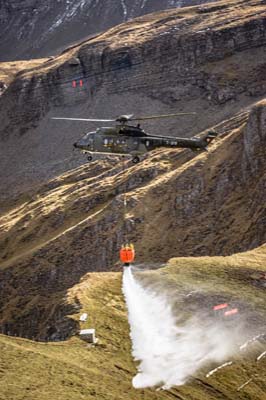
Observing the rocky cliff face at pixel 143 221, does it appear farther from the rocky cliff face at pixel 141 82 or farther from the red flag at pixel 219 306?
the rocky cliff face at pixel 141 82

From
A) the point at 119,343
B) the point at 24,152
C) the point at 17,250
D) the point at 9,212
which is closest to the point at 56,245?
the point at 17,250

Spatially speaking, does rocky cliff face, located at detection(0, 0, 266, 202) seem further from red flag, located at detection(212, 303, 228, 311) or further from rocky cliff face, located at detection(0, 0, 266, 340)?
red flag, located at detection(212, 303, 228, 311)

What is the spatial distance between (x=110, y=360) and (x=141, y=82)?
329 ft

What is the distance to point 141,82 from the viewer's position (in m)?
121

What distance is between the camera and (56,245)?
7338 centimetres

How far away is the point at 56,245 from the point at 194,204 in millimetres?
19664

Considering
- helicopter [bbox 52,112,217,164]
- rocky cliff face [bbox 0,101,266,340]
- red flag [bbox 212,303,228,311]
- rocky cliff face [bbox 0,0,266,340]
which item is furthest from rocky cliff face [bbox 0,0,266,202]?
red flag [bbox 212,303,228,311]

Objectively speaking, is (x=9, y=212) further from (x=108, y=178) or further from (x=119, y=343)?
(x=119, y=343)

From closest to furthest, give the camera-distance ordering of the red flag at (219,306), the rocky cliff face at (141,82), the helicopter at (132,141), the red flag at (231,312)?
1. the red flag at (231,312)
2. the red flag at (219,306)
3. the helicopter at (132,141)
4. the rocky cliff face at (141,82)

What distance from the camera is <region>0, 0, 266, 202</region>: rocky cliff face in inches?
4134

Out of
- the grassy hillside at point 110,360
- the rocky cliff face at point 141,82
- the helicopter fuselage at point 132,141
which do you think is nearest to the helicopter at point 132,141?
the helicopter fuselage at point 132,141

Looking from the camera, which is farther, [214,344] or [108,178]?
[108,178]

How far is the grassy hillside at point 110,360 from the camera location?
75.3 feet

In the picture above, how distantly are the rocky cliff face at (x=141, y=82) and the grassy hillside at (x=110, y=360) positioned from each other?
2597 inches
